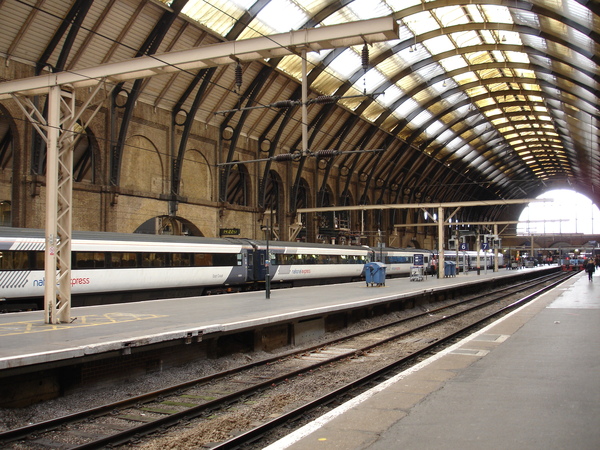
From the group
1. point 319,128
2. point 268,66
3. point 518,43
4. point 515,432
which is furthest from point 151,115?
point 515,432

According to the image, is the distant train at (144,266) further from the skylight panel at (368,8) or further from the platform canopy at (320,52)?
the skylight panel at (368,8)

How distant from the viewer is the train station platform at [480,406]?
6086 mm

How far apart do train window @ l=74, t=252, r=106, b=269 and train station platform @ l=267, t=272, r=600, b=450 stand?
12.8m

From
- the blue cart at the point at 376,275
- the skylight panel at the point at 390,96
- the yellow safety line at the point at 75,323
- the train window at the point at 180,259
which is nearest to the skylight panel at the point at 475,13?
the skylight panel at the point at 390,96

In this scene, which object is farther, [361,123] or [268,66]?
[361,123]

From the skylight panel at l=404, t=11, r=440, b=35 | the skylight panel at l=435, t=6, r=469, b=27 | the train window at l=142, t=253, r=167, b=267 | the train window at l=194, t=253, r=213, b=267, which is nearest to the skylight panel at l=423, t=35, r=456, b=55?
the skylight panel at l=404, t=11, r=440, b=35

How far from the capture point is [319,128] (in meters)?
40.5

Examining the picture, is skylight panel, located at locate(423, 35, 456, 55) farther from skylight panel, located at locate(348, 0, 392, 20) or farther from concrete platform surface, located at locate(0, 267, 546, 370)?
concrete platform surface, located at locate(0, 267, 546, 370)

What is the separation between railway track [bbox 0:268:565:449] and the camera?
299 inches

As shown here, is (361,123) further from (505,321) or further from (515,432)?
(515,432)

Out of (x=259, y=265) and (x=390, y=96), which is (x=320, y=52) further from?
(x=259, y=265)

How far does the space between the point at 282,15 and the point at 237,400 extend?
26.7 meters

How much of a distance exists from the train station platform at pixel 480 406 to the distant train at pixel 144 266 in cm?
1249

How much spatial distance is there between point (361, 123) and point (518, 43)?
13207mm
